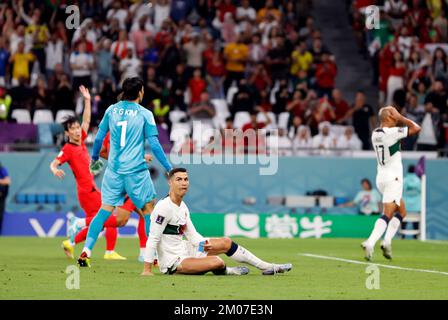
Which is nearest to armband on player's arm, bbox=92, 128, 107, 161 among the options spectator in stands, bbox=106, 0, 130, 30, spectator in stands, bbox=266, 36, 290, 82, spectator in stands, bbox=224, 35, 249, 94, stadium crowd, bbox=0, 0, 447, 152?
stadium crowd, bbox=0, 0, 447, 152

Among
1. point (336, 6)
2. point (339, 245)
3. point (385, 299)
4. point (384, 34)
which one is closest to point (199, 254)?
point (385, 299)

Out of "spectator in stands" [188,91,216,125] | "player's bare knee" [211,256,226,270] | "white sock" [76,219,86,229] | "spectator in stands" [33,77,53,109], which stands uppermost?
"spectator in stands" [33,77,53,109]

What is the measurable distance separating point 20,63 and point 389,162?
12971 mm

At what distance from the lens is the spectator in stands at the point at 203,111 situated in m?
27.3

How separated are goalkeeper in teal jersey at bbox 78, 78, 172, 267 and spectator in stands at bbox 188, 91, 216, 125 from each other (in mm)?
13074

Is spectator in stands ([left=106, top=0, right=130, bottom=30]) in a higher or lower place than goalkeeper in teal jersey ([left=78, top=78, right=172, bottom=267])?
higher

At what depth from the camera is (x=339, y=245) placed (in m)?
22.2

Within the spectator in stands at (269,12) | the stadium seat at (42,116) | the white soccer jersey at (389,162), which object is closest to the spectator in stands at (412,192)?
the spectator in stands at (269,12)

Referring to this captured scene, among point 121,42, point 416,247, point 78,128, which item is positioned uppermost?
point 121,42

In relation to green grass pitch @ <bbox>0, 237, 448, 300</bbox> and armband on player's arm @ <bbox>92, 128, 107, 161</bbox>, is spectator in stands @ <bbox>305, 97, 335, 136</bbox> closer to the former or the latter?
green grass pitch @ <bbox>0, 237, 448, 300</bbox>

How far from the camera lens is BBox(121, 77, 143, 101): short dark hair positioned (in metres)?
13.8
